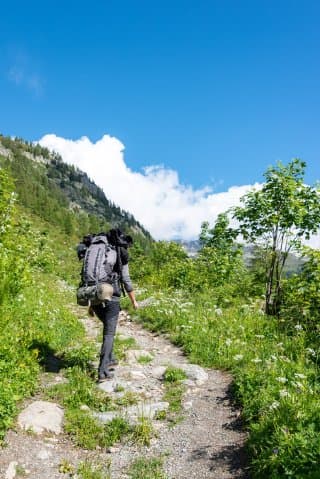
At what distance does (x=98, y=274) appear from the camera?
755 centimetres

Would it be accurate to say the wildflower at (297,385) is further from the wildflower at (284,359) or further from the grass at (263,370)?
the wildflower at (284,359)

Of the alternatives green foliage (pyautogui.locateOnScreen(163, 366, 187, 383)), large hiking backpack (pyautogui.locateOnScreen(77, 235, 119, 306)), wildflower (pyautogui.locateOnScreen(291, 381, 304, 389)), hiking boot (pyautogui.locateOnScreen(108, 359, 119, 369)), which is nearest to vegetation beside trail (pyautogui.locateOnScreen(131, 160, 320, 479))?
wildflower (pyautogui.locateOnScreen(291, 381, 304, 389))

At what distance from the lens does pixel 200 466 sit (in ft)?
16.6

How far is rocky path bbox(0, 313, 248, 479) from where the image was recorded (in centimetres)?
494

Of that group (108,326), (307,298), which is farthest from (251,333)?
(108,326)

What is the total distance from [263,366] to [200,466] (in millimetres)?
2569

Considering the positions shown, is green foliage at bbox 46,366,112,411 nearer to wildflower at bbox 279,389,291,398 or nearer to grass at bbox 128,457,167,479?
grass at bbox 128,457,167,479

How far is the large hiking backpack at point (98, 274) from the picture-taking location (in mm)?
7375

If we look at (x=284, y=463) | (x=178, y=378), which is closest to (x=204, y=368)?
(x=178, y=378)

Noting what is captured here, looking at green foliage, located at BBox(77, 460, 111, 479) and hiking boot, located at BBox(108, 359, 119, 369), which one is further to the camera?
hiking boot, located at BBox(108, 359, 119, 369)

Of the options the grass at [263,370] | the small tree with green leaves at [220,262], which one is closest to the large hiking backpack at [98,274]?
the grass at [263,370]

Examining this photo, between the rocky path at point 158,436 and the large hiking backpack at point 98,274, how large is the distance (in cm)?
168

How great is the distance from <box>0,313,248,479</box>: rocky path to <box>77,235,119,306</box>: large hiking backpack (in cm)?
168

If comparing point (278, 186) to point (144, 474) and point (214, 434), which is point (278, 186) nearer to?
point (214, 434)
